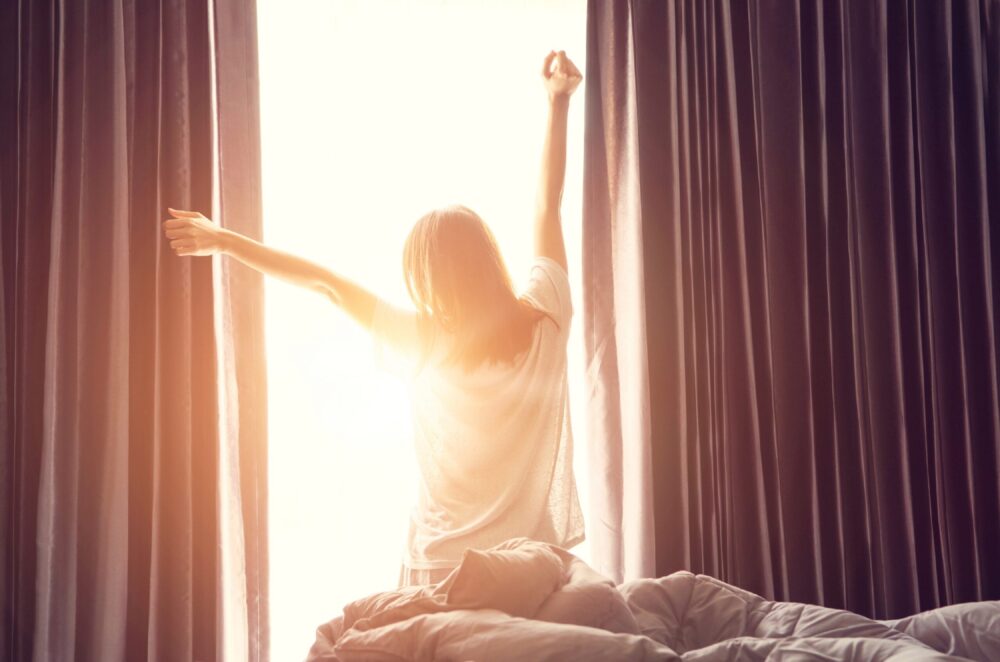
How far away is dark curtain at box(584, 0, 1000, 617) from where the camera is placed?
238 centimetres

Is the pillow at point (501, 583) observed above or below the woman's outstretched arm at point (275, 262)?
below

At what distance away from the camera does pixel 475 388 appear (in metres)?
1.67

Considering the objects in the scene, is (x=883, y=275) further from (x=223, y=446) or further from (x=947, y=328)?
(x=223, y=446)

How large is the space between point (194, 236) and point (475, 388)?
0.77m

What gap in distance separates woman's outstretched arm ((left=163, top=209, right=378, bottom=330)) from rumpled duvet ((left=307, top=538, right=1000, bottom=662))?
731 millimetres

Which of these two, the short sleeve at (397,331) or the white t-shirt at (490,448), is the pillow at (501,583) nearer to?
the white t-shirt at (490,448)

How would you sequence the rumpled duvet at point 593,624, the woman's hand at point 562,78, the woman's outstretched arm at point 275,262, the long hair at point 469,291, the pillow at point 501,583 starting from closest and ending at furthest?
1. the rumpled duvet at point 593,624
2. the pillow at point 501,583
3. the long hair at point 469,291
4. the woman's outstretched arm at point 275,262
5. the woman's hand at point 562,78

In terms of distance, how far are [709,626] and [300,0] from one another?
85.3 inches

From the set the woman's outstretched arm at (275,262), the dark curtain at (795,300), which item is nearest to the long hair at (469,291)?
the woman's outstretched arm at (275,262)

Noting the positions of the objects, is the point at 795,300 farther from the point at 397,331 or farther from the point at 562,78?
the point at 397,331

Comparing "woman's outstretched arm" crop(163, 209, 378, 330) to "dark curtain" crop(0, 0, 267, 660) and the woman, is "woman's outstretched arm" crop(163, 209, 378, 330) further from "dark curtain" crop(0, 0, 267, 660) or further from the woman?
"dark curtain" crop(0, 0, 267, 660)

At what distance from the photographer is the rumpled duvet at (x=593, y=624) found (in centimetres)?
95

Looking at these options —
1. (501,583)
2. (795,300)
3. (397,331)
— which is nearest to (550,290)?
(397,331)

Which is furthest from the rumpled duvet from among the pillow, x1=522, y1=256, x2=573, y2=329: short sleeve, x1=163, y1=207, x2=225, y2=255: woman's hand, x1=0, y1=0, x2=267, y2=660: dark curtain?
x1=0, y1=0, x2=267, y2=660: dark curtain
